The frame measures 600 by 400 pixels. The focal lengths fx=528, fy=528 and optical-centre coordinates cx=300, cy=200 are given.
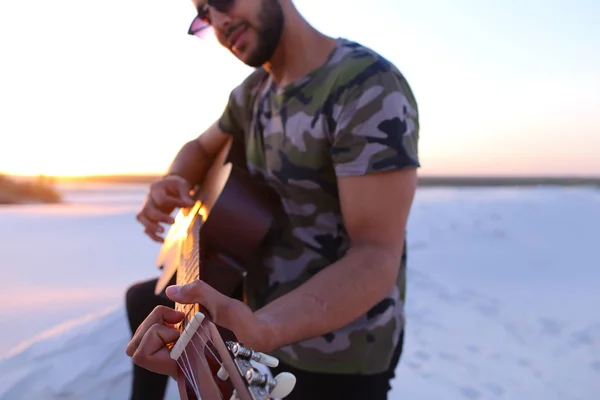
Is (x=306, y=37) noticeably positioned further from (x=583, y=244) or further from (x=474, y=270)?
(x=583, y=244)

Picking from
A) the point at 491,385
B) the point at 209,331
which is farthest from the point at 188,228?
the point at 491,385

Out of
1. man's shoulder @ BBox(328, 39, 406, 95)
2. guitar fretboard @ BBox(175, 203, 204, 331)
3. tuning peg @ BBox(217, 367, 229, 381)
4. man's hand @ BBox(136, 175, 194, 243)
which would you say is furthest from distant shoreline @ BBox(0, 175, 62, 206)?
tuning peg @ BBox(217, 367, 229, 381)

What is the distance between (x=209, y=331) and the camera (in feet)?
2.36

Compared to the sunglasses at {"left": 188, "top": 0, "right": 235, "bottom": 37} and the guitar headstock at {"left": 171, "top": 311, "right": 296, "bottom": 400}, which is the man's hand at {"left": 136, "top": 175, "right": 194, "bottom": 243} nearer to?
the sunglasses at {"left": 188, "top": 0, "right": 235, "bottom": 37}

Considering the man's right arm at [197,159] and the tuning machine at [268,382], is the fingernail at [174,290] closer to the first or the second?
the tuning machine at [268,382]

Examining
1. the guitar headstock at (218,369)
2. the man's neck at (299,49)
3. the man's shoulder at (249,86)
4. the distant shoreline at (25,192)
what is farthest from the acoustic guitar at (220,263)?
the distant shoreline at (25,192)

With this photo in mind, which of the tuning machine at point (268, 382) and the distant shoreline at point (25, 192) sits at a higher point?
the tuning machine at point (268, 382)

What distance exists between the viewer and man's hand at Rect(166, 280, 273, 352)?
0.72 metres

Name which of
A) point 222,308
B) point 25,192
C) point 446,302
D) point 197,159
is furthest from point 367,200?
point 25,192

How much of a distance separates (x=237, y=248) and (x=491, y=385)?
1915 mm

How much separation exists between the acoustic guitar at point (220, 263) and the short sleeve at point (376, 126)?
1.14ft

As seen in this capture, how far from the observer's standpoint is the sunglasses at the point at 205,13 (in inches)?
52.6

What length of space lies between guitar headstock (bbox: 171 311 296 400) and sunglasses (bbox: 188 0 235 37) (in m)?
0.87

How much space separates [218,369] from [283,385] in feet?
0.41
